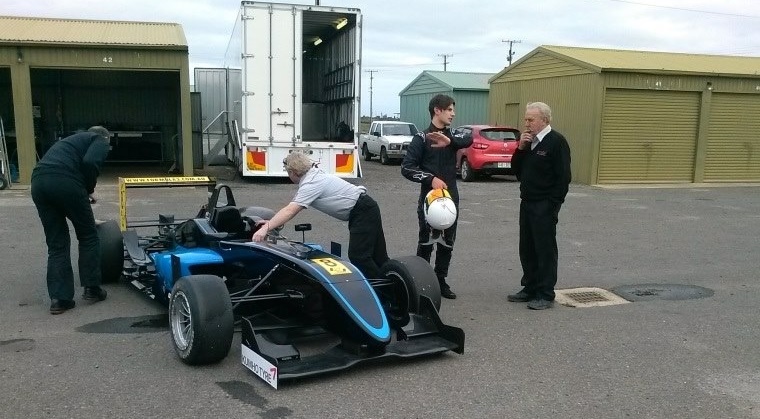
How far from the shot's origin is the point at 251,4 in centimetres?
1445

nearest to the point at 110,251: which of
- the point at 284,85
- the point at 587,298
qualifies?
the point at 587,298

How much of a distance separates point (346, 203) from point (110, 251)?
9.16 feet

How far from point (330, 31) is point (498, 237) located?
8.34 metres

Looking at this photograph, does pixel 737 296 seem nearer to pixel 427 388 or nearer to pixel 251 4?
pixel 427 388

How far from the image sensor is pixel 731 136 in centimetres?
2075

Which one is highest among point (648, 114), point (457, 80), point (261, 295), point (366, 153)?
point (457, 80)

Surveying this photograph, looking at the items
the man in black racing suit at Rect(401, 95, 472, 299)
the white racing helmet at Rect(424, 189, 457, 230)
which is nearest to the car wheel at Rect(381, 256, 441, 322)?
the white racing helmet at Rect(424, 189, 457, 230)

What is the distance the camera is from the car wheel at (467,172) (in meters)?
18.7

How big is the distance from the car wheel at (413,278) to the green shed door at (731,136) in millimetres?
18023

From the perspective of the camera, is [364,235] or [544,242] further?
[544,242]

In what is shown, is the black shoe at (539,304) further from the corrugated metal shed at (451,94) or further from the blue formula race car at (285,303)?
the corrugated metal shed at (451,94)

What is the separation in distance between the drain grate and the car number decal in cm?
264

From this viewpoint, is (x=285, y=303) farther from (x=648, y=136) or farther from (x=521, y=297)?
(x=648, y=136)

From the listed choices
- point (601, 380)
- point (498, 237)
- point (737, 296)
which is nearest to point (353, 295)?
point (601, 380)
